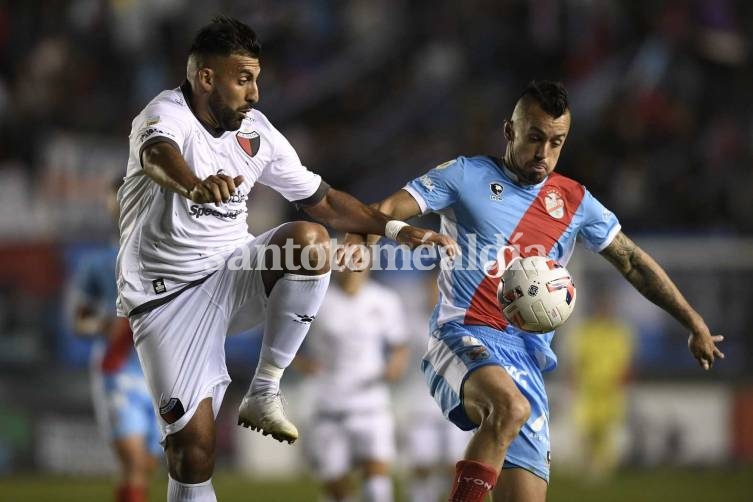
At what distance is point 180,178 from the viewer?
17.4 ft

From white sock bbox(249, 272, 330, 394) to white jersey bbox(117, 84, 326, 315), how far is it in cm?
36

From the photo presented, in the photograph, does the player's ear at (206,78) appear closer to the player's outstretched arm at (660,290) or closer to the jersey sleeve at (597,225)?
the jersey sleeve at (597,225)

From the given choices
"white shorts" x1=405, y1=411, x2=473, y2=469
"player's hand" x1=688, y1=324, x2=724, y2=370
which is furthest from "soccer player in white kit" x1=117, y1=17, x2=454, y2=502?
"white shorts" x1=405, y1=411, x2=473, y2=469

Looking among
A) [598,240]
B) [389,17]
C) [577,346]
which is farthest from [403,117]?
[598,240]

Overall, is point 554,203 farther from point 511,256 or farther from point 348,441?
point 348,441

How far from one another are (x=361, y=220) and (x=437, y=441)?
19.6ft

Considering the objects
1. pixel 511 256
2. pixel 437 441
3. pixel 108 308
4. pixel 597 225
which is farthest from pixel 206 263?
pixel 437 441

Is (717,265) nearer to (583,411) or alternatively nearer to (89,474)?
(583,411)

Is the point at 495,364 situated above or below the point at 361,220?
below

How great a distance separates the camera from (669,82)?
17656 mm

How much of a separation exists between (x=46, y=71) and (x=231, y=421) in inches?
250

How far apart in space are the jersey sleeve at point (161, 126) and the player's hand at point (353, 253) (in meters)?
0.99

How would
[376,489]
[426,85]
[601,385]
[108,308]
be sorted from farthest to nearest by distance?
[426,85] < [601,385] < [376,489] < [108,308]

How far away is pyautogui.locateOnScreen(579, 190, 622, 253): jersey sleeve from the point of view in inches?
274
